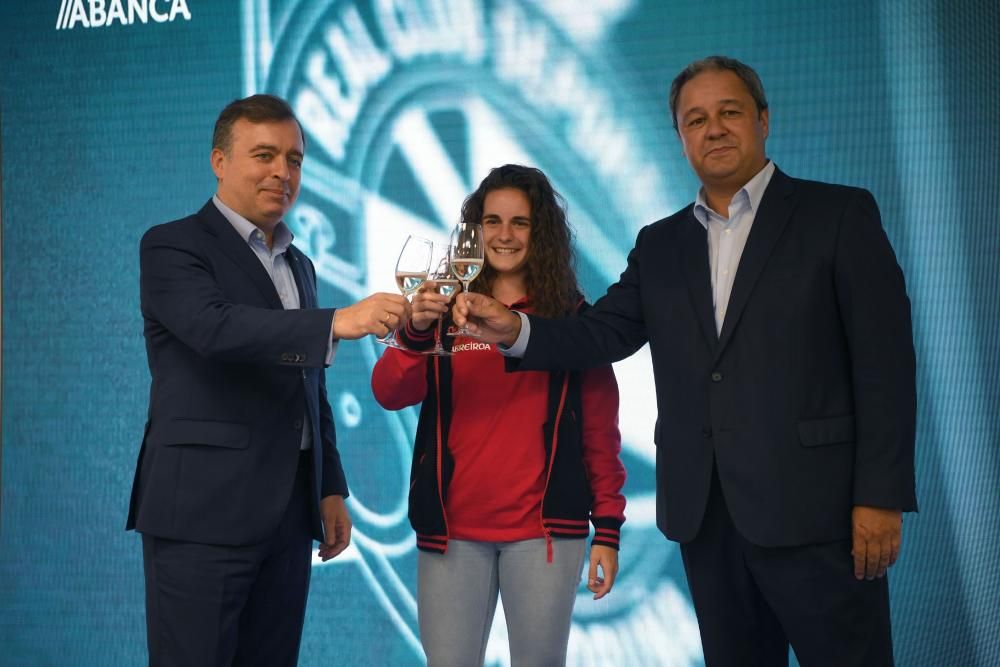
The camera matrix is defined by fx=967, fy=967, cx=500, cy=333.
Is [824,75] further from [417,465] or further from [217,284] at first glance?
[217,284]

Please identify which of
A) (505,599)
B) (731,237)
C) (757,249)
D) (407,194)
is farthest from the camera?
(407,194)

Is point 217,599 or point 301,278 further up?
point 301,278

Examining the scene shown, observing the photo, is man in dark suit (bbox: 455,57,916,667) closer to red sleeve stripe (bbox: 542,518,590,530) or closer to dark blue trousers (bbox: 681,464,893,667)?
dark blue trousers (bbox: 681,464,893,667)

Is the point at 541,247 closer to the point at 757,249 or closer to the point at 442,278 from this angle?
the point at 442,278

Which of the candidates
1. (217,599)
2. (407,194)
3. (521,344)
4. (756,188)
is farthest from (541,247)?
(407,194)

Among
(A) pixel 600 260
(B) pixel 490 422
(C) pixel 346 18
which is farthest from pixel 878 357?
(C) pixel 346 18

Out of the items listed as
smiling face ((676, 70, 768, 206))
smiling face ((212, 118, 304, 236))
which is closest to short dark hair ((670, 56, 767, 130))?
smiling face ((676, 70, 768, 206))

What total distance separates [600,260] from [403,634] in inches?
63.5

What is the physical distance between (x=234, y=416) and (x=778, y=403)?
3.70 ft

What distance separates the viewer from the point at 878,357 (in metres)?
1.89

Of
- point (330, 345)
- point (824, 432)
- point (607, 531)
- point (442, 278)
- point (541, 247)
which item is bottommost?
point (607, 531)

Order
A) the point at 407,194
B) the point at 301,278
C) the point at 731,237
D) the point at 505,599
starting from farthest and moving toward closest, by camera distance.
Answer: the point at 407,194, the point at 301,278, the point at 505,599, the point at 731,237

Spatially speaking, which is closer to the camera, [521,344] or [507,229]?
[521,344]

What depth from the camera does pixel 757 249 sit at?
2.02 meters
